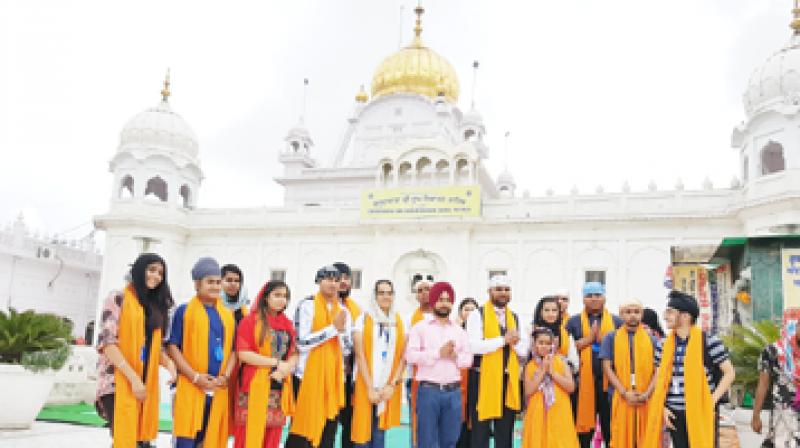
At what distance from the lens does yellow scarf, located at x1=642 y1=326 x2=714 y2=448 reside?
4.55 meters

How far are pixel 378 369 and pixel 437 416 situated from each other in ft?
1.93

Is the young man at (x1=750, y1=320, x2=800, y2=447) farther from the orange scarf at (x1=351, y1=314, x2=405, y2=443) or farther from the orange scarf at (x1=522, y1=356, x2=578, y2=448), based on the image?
the orange scarf at (x1=351, y1=314, x2=405, y2=443)

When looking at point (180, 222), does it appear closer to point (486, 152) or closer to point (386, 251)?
point (386, 251)

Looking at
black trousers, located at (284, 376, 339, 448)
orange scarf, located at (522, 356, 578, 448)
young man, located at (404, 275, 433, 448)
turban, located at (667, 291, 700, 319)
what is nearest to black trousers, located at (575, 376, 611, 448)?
orange scarf, located at (522, 356, 578, 448)

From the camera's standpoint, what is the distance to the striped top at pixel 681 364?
4.64 metres

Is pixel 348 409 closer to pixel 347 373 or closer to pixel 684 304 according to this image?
pixel 347 373

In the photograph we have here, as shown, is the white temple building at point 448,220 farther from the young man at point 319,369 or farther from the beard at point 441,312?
the young man at point 319,369

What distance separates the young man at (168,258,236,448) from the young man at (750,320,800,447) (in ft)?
13.1

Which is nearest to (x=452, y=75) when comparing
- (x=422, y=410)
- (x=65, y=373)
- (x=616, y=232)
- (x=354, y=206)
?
(x=354, y=206)

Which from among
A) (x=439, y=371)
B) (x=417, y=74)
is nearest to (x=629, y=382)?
(x=439, y=371)

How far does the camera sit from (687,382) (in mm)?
4645

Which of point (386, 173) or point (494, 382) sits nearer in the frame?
point (494, 382)

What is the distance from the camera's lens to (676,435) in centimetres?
470

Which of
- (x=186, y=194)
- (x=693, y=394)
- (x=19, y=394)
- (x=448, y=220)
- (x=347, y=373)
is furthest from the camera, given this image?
(x=186, y=194)
